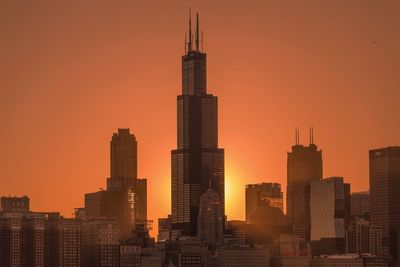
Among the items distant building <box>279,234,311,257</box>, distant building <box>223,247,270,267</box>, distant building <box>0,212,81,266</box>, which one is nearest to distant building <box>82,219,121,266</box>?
distant building <box>0,212,81,266</box>

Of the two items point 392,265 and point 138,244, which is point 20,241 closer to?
point 138,244

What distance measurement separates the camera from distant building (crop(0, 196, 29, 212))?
19562 cm

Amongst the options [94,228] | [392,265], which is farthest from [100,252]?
[392,265]

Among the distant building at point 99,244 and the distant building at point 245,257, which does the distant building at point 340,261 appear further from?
the distant building at point 99,244

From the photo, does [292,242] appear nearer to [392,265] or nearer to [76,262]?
[392,265]

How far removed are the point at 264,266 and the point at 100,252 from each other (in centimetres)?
1504

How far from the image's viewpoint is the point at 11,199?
652ft

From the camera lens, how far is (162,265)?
190m

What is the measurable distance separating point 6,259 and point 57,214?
10145 mm

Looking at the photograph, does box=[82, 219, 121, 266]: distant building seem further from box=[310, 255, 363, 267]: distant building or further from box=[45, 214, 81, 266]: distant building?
box=[310, 255, 363, 267]: distant building

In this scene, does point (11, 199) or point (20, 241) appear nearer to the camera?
point (20, 241)

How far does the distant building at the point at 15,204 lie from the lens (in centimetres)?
19562

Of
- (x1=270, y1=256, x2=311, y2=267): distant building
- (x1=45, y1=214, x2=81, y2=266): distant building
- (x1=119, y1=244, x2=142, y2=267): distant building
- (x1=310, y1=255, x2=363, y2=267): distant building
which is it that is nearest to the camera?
(x1=45, y1=214, x2=81, y2=266): distant building

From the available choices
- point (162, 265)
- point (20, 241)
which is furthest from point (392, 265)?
point (20, 241)
